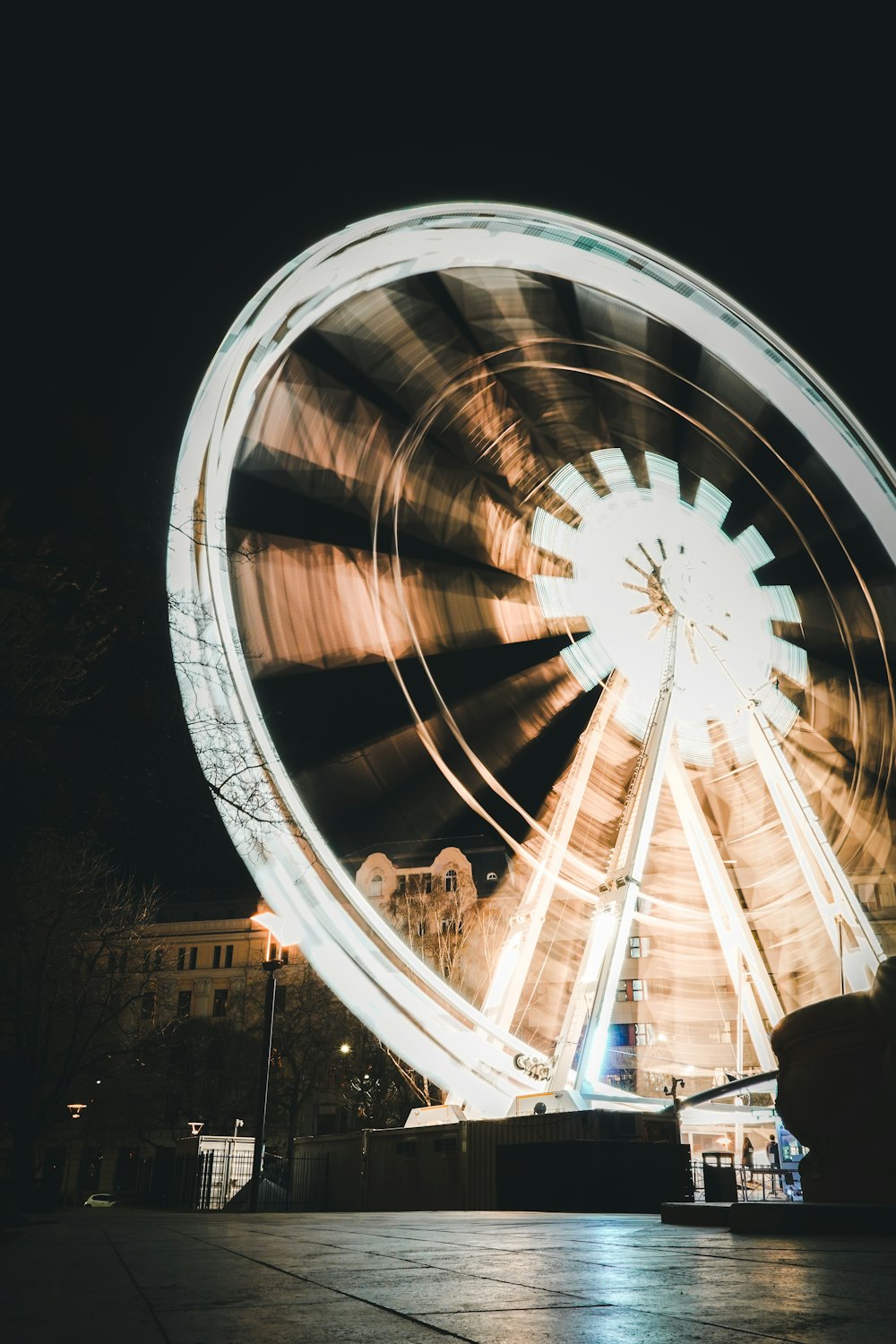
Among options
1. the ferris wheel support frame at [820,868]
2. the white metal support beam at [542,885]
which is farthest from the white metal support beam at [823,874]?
the white metal support beam at [542,885]

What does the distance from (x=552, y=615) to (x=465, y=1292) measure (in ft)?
40.1

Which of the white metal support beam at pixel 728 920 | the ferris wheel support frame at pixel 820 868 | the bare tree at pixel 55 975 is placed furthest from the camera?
the bare tree at pixel 55 975

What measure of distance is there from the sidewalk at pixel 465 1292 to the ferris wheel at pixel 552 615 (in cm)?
624

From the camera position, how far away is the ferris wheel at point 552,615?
11.4 m

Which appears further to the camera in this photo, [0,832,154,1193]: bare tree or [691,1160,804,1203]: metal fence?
[0,832,154,1193]: bare tree

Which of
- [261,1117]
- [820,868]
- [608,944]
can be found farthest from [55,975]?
[820,868]

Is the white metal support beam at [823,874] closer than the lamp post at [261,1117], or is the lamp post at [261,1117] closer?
the white metal support beam at [823,874]

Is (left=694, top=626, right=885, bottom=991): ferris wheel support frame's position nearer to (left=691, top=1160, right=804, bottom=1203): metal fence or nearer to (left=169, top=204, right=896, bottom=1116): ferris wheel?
(left=169, top=204, right=896, bottom=1116): ferris wheel

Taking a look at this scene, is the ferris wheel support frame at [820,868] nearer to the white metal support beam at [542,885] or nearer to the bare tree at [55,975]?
the white metal support beam at [542,885]

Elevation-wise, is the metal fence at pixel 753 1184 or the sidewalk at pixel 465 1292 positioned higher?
the sidewalk at pixel 465 1292

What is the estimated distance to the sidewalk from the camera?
2.08 meters

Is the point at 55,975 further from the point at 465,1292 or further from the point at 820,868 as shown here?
the point at 465,1292

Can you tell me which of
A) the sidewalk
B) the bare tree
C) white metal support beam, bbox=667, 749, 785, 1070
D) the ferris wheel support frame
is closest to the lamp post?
the bare tree

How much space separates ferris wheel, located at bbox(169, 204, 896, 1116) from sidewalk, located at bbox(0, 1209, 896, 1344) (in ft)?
20.5
